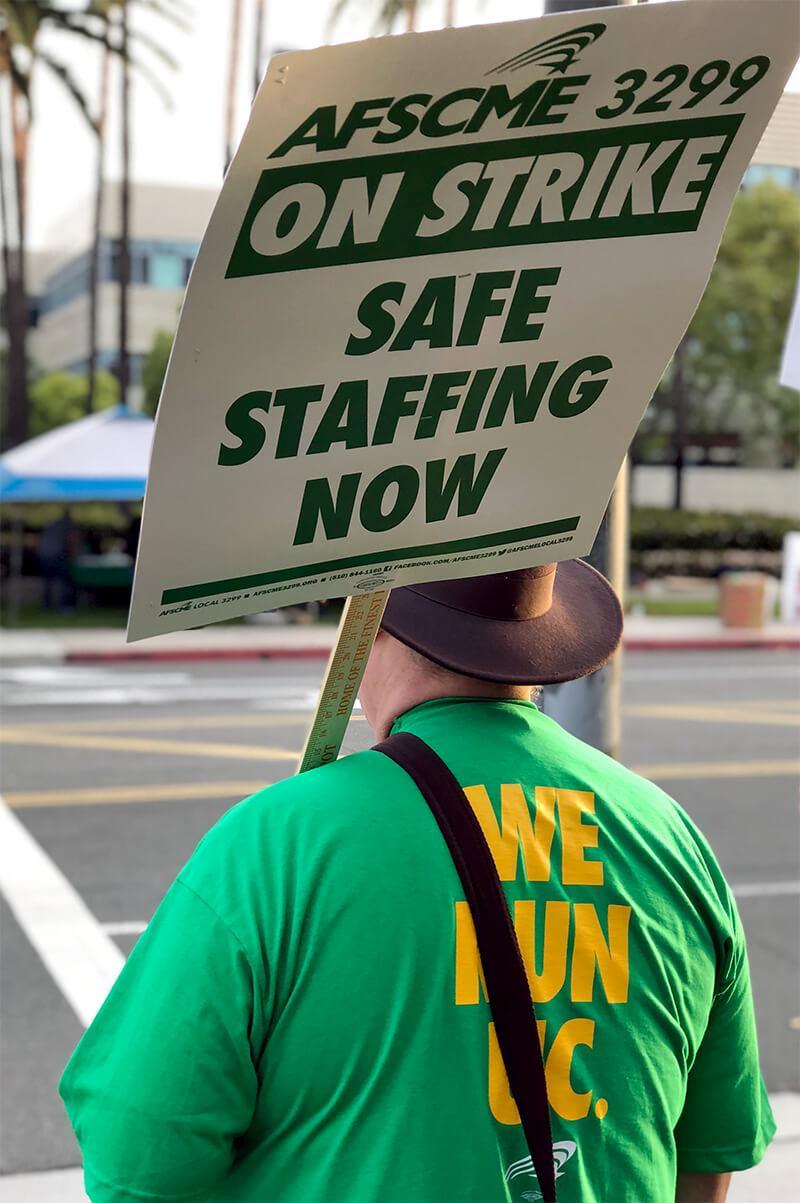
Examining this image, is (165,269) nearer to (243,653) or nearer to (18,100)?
(18,100)

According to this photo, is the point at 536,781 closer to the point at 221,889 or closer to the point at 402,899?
the point at 402,899

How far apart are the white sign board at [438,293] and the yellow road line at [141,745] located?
9819mm

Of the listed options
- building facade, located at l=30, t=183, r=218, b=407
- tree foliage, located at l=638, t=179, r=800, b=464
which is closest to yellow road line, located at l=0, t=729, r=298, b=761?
tree foliage, located at l=638, t=179, r=800, b=464

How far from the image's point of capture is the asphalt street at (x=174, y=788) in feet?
18.6

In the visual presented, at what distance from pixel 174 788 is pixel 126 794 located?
14.0 inches

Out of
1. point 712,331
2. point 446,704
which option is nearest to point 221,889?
point 446,704

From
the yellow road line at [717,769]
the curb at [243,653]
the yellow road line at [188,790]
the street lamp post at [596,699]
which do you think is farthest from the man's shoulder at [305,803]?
the curb at [243,653]

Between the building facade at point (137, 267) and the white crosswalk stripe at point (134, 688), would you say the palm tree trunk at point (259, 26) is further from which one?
the building facade at point (137, 267)

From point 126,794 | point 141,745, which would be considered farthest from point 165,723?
point 126,794

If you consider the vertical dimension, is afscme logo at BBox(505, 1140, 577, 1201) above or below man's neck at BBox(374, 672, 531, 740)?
below

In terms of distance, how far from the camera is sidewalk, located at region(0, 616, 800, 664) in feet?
59.7

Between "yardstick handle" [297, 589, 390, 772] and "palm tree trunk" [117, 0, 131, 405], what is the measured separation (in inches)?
999

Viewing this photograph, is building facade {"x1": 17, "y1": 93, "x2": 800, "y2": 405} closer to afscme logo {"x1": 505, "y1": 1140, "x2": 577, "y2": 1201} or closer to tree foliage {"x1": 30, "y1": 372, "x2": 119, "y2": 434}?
tree foliage {"x1": 30, "y1": 372, "x2": 119, "y2": 434}

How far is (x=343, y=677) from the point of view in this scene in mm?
A: 1722
